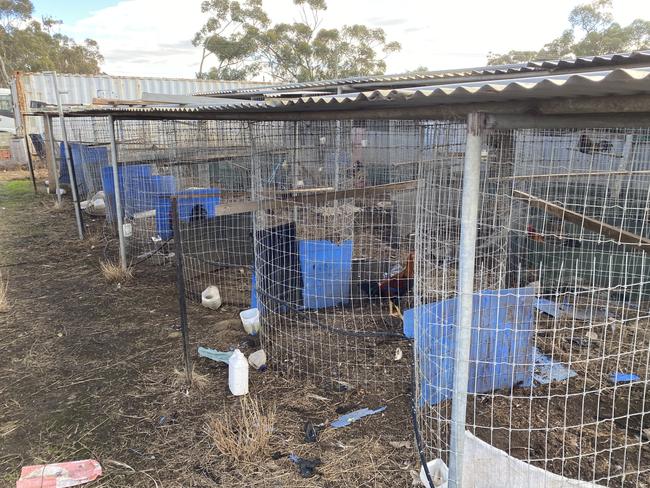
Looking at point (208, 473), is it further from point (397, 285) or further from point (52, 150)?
point (52, 150)

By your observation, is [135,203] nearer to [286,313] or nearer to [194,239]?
[194,239]

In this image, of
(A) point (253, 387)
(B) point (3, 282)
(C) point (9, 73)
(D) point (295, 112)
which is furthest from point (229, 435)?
(C) point (9, 73)

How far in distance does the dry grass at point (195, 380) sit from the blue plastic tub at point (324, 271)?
1.41 metres

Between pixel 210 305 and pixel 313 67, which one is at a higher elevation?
pixel 313 67

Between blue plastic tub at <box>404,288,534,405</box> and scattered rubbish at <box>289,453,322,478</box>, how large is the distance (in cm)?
85

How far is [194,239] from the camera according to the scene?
684 cm

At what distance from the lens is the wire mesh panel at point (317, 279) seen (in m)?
4.26

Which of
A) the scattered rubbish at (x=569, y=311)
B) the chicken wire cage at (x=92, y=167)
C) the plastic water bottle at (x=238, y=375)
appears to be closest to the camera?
the plastic water bottle at (x=238, y=375)

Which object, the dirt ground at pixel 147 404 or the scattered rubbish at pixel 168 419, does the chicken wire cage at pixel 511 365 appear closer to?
the dirt ground at pixel 147 404

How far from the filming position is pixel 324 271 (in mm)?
5211

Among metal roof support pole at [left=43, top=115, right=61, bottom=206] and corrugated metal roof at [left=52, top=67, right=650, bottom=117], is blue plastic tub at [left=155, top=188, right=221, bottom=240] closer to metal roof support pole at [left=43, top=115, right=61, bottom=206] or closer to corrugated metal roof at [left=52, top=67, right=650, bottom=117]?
corrugated metal roof at [left=52, top=67, right=650, bottom=117]

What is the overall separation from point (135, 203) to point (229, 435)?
17.7 ft

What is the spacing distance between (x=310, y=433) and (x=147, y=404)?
1.40 m

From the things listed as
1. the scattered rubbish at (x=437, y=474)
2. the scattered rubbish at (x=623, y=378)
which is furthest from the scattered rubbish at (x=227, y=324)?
the scattered rubbish at (x=623, y=378)
